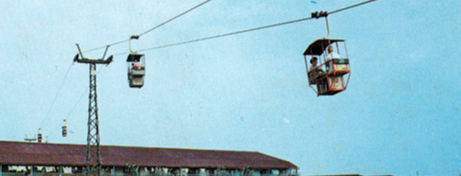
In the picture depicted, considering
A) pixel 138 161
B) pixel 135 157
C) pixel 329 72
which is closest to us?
pixel 329 72

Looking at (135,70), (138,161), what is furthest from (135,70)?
(138,161)

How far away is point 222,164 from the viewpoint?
63562 millimetres

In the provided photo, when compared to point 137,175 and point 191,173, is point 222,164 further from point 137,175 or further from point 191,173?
point 137,175

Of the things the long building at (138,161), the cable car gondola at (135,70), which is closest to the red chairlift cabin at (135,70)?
the cable car gondola at (135,70)

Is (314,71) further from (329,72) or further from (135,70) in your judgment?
(135,70)

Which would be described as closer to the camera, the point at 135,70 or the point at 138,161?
the point at 135,70

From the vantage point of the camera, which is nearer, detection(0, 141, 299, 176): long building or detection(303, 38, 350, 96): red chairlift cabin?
detection(303, 38, 350, 96): red chairlift cabin

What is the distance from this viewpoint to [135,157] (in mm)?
61062

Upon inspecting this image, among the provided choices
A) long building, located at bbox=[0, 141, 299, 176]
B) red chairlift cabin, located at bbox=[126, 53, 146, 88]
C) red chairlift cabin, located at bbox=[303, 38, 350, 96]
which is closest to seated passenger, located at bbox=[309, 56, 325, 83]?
red chairlift cabin, located at bbox=[303, 38, 350, 96]

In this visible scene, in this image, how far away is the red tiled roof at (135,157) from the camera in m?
54.9

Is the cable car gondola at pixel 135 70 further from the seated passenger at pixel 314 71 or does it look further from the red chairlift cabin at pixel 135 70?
the seated passenger at pixel 314 71

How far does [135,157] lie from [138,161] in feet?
4.75

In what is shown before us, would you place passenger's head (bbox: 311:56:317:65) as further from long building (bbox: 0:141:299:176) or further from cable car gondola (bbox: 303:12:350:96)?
long building (bbox: 0:141:299:176)

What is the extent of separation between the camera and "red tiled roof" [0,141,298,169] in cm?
5494
